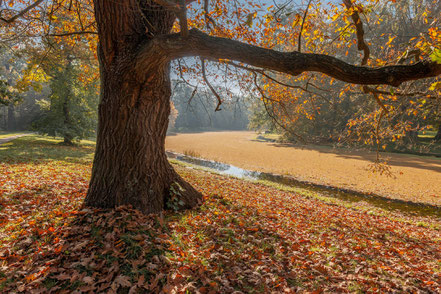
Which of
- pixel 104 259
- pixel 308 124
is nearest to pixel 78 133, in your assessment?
pixel 104 259

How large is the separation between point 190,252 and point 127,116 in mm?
2209

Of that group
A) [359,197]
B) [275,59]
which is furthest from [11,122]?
[359,197]

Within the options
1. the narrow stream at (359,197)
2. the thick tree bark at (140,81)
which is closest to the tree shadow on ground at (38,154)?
the thick tree bark at (140,81)

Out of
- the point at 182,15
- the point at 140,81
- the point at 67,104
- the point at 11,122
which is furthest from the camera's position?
the point at 11,122

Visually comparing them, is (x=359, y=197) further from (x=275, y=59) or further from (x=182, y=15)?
(x=182, y=15)

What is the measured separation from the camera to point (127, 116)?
324cm

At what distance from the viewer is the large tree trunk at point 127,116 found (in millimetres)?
3025

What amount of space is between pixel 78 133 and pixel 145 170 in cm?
1405

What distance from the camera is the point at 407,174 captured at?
40.1 ft

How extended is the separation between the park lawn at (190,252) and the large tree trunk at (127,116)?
344mm

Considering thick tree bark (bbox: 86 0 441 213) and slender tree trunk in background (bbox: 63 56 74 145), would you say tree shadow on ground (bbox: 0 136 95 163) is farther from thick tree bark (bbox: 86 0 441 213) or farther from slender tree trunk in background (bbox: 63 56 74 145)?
thick tree bark (bbox: 86 0 441 213)

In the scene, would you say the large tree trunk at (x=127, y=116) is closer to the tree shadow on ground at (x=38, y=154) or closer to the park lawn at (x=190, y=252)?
the park lawn at (x=190, y=252)

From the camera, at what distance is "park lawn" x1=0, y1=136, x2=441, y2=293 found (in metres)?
2.18

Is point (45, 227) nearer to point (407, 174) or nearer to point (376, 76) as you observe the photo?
point (376, 76)
